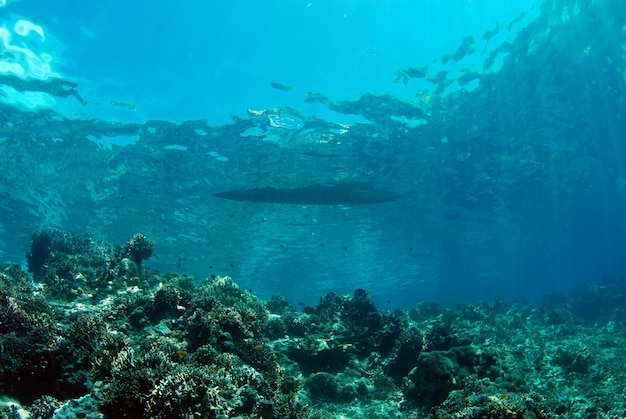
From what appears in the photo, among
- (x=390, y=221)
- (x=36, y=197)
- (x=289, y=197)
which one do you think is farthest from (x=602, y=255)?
(x=36, y=197)

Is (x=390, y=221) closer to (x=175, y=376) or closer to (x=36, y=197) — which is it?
(x=36, y=197)

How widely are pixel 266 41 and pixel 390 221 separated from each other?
80.4ft

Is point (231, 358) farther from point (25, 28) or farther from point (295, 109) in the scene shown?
point (25, 28)

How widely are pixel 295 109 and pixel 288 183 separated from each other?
8.14 m

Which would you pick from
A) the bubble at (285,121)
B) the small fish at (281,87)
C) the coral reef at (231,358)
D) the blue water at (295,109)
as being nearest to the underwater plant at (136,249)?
the coral reef at (231,358)

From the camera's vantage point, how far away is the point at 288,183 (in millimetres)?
28062

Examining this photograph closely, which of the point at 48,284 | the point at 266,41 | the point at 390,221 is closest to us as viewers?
the point at 48,284

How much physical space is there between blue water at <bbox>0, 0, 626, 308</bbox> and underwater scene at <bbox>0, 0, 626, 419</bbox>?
13cm

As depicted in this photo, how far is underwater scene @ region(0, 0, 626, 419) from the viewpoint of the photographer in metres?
6.18

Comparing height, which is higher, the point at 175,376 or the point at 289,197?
the point at 289,197

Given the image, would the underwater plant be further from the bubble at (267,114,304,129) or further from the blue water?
the bubble at (267,114,304,129)

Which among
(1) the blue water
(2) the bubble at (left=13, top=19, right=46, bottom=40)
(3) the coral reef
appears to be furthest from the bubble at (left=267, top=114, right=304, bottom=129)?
(2) the bubble at (left=13, top=19, right=46, bottom=40)

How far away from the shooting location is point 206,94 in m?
20.3

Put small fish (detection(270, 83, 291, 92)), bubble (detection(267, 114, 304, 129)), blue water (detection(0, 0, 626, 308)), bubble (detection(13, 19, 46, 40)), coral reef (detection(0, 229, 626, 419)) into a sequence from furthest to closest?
bubble (detection(267, 114, 304, 129)), small fish (detection(270, 83, 291, 92)), blue water (detection(0, 0, 626, 308)), bubble (detection(13, 19, 46, 40)), coral reef (detection(0, 229, 626, 419))
